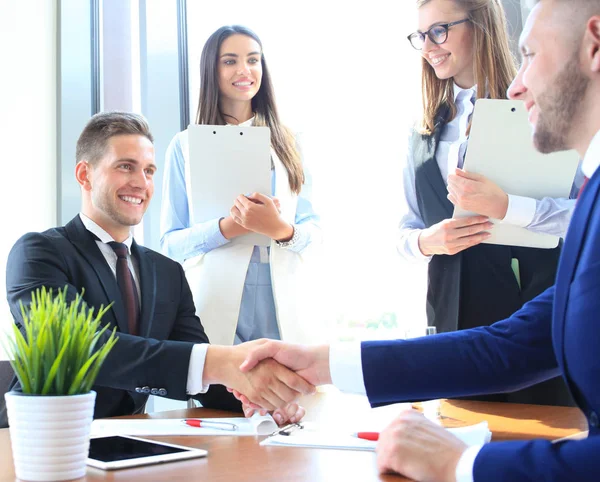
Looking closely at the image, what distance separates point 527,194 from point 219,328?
122cm

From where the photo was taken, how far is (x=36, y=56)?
157 inches

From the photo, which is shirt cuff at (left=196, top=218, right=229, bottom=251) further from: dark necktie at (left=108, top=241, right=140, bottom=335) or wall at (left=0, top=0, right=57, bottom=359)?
wall at (left=0, top=0, right=57, bottom=359)

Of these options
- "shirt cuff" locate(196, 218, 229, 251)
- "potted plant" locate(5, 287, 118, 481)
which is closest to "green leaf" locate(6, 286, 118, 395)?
"potted plant" locate(5, 287, 118, 481)

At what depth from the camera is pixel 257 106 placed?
3.30m

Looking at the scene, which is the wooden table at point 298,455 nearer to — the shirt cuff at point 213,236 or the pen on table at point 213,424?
the pen on table at point 213,424

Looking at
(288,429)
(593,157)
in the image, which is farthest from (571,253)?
(288,429)

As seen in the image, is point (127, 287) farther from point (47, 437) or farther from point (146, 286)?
point (47, 437)

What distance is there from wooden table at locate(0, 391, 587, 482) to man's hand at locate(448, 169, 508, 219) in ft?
2.36

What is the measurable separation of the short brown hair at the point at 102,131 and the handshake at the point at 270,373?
1.29 m

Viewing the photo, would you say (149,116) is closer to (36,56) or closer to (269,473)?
(36,56)

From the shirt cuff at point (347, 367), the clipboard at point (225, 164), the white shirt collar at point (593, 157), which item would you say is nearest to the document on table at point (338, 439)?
the shirt cuff at point (347, 367)

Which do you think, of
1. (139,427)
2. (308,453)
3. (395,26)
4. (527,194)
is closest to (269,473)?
(308,453)

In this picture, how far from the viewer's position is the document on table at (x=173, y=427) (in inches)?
60.9

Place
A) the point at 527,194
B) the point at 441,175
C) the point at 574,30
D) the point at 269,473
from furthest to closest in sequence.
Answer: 1. the point at 441,175
2. the point at 527,194
3. the point at 574,30
4. the point at 269,473
